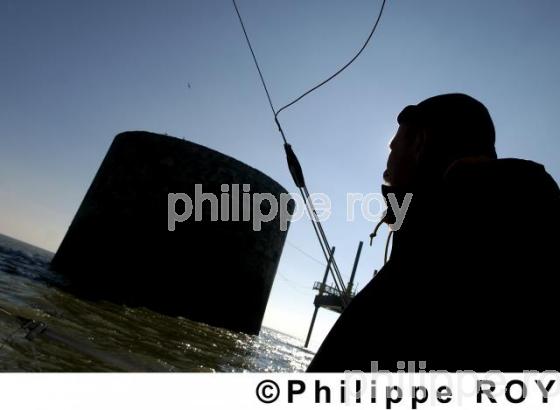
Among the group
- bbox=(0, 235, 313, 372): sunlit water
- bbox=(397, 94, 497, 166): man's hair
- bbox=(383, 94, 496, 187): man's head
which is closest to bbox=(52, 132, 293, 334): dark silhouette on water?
bbox=(0, 235, 313, 372): sunlit water

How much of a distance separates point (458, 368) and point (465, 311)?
4.6 inches

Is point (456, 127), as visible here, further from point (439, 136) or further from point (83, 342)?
point (83, 342)

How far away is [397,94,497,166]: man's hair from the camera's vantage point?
1198mm

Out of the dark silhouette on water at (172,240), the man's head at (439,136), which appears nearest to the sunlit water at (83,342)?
the man's head at (439,136)

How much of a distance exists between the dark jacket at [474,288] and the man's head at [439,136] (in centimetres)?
37

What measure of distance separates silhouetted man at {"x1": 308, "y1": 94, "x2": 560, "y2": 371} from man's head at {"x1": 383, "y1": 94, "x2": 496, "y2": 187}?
344 millimetres

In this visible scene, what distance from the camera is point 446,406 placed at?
90 cm

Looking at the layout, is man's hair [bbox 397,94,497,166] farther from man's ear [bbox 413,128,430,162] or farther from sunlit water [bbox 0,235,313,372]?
sunlit water [bbox 0,235,313,372]

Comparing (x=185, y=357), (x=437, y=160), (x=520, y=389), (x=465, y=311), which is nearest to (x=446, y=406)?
(x=520, y=389)

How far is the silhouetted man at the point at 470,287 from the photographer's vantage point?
29.5 inches

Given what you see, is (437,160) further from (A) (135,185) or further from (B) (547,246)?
(A) (135,185)

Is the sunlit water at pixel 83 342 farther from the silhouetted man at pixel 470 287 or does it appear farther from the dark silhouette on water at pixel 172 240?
the dark silhouette on water at pixel 172 240

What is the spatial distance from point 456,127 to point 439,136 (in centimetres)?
6

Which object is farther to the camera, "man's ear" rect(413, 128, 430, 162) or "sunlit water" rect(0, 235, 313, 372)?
"sunlit water" rect(0, 235, 313, 372)
